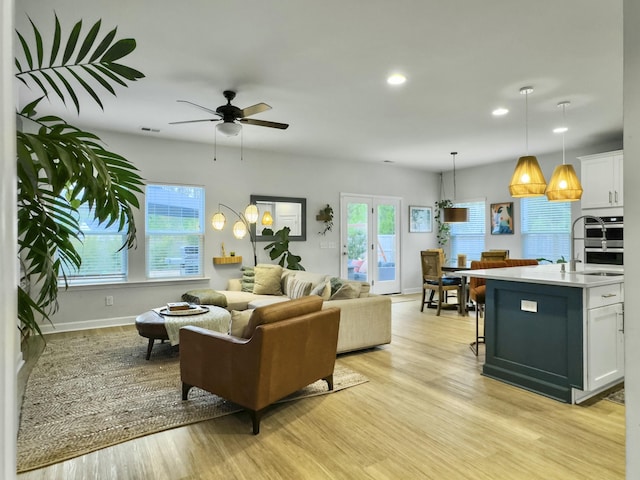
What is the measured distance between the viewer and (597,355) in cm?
299

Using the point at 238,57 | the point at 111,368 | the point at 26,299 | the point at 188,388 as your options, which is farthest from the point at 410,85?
the point at 111,368

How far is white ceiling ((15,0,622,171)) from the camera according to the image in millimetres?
2639

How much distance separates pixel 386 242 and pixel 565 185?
4.49 meters

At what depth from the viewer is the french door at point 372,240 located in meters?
7.75

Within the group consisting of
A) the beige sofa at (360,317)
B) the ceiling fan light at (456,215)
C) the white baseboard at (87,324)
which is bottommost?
the white baseboard at (87,324)

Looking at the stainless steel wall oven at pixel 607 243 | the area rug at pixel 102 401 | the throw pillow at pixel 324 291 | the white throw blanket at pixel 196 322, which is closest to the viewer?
the area rug at pixel 102 401

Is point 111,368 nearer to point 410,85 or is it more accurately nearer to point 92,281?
point 92,281

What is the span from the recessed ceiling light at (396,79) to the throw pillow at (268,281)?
3.04 meters

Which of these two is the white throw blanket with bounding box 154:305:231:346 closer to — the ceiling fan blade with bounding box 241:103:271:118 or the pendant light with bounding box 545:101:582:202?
the ceiling fan blade with bounding box 241:103:271:118

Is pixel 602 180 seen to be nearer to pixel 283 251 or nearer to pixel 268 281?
pixel 283 251

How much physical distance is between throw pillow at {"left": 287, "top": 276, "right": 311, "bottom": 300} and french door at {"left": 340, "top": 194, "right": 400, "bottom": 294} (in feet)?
7.69

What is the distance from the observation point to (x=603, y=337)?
3.06 meters

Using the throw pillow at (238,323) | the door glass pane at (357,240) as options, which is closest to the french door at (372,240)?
the door glass pane at (357,240)

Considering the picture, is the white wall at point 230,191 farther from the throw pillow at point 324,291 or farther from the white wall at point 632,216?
the white wall at point 632,216
